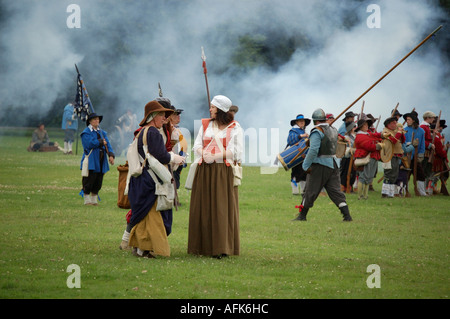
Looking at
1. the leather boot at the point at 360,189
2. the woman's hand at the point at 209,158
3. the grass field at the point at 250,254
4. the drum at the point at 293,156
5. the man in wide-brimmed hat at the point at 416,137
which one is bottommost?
the grass field at the point at 250,254

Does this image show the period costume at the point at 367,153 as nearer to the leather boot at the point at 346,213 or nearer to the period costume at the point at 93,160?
the leather boot at the point at 346,213

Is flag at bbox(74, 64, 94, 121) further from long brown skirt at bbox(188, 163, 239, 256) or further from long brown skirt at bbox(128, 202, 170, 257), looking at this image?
long brown skirt at bbox(128, 202, 170, 257)

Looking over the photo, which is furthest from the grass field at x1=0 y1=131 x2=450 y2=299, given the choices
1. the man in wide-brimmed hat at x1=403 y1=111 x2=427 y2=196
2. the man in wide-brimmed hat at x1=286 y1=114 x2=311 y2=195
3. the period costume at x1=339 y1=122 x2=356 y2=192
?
the period costume at x1=339 y1=122 x2=356 y2=192

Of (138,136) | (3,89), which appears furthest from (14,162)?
(138,136)

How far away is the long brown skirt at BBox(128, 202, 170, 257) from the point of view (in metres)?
8.03

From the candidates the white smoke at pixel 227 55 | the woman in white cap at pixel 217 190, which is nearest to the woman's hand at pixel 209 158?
the woman in white cap at pixel 217 190

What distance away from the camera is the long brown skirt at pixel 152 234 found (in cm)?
803

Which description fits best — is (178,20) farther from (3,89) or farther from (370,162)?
(370,162)

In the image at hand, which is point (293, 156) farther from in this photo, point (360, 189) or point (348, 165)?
point (348, 165)

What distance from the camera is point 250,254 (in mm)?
8688

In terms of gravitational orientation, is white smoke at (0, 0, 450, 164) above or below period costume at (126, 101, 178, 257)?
above

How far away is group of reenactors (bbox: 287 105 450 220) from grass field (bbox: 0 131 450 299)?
0.98 meters

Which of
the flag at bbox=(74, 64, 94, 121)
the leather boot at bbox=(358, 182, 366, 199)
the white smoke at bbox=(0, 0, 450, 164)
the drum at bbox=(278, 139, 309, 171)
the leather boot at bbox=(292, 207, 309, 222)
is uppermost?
the white smoke at bbox=(0, 0, 450, 164)

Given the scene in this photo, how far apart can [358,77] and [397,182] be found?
6849 millimetres
